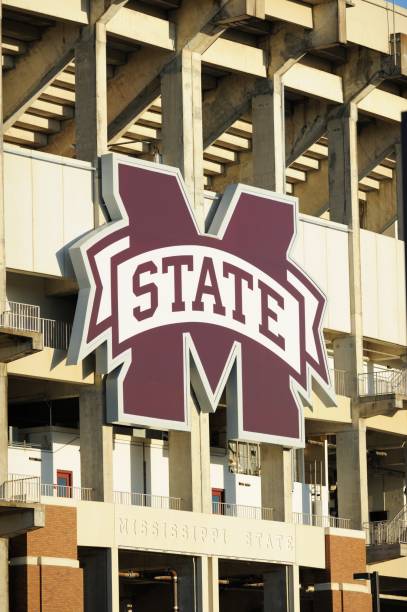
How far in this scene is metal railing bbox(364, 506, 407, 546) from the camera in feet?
239

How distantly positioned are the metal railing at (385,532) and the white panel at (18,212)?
21377 millimetres

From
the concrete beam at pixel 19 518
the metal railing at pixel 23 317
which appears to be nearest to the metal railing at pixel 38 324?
the metal railing at pixel 23 317

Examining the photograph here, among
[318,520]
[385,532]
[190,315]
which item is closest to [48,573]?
[190,315]

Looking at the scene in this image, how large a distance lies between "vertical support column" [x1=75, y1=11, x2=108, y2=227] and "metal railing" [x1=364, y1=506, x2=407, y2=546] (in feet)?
67.0

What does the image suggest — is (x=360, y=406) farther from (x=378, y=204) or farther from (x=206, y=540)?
(x=378, y=204)

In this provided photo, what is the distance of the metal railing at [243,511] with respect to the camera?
68.3m

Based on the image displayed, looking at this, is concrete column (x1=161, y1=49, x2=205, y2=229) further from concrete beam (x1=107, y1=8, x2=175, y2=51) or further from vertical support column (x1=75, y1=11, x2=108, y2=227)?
vertical support column (x1=75, y1=11, x2=108, y2=227)

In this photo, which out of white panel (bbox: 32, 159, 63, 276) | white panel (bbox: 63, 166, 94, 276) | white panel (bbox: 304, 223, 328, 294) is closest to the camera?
white panel (bbox: 32, 159, 63, 276)

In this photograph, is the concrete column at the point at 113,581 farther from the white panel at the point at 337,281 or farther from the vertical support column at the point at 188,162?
the white panel at the point at 337,281

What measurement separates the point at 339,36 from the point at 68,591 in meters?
25.4

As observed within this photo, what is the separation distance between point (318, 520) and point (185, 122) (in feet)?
59.7

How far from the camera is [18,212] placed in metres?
59.4

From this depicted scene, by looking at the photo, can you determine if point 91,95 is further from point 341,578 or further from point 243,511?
point 341,578

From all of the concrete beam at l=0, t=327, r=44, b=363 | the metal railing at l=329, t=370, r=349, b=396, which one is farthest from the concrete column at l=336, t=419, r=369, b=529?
the concrete beam at l=0, t=327, r=44, b=363
